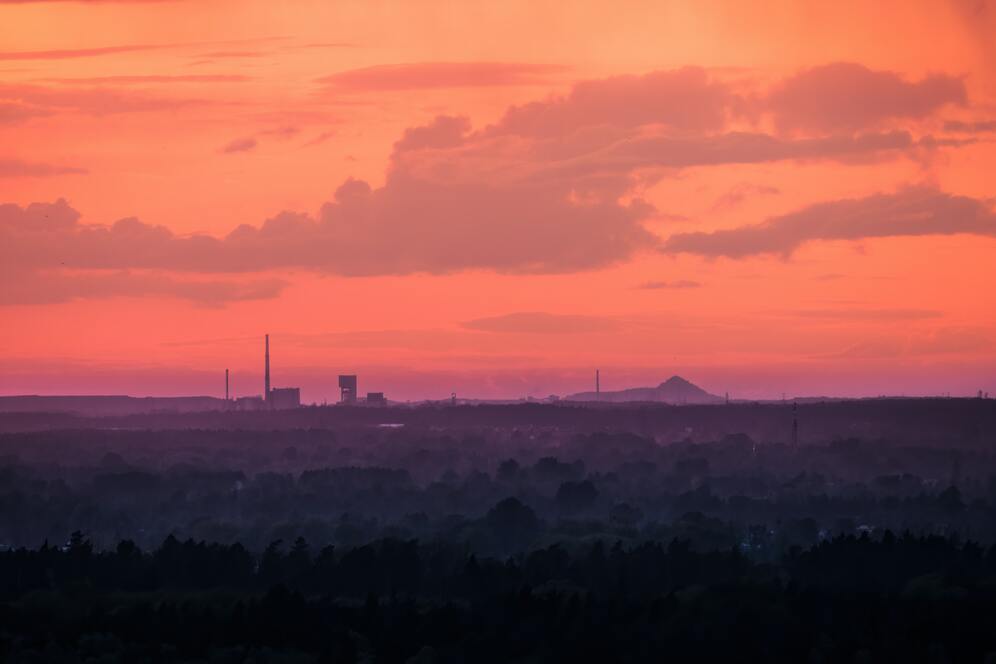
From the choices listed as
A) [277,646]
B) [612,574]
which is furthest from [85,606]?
[612,574]

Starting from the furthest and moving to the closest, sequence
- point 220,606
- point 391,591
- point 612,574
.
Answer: point 612,574 < point 391,591 < point 220,606

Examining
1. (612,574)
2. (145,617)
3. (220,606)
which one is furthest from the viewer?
(612,574)

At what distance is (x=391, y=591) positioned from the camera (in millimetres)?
171875

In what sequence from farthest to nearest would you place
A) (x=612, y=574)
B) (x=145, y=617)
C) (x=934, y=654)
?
(x=612, y=574), (x=145, y=617), (x=934, y=654)

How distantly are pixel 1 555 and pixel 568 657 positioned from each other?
6989 cm

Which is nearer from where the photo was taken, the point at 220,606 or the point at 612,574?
the point at 220,606

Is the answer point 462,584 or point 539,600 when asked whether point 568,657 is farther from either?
point 462,584

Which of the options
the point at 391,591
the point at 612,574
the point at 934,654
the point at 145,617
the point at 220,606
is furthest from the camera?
the point at 612,574

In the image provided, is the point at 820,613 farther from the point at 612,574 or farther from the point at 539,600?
the point at 612,574

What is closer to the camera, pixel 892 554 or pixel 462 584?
pixel 462 584

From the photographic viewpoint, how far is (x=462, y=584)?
577 feet

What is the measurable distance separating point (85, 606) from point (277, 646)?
935 inches

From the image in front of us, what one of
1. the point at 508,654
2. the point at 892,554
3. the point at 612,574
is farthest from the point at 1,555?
the point at 892,554

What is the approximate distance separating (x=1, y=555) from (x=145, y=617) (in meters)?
45.6
